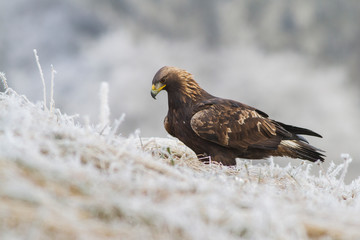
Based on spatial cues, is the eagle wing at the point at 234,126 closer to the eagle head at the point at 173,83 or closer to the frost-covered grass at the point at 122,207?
the eagle head at the point at 173,83

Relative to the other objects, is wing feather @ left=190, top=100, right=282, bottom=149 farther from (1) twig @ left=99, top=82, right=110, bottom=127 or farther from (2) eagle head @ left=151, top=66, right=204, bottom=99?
(1) twig @ left=99, top=82, right=110, bottom=127

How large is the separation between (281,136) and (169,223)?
346 centimetres

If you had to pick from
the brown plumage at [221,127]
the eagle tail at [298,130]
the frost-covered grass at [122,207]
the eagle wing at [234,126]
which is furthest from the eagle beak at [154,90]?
the frost-covered grass at [122,207]

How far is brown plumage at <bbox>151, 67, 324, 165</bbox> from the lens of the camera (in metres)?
4.21

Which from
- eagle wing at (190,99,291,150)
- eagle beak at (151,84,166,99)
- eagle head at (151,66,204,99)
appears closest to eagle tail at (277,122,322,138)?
eagle wing at (190,99,291,150)

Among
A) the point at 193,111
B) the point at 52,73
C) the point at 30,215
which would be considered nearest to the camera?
the point at 30,215

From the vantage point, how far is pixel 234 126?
428 cm

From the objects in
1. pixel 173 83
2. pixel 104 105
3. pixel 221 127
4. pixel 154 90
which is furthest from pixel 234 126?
pixel 104 105

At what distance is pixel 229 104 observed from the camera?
175 inches

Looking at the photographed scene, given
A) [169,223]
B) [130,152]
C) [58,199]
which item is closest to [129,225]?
[169,223]

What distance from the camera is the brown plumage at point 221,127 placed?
166 inches

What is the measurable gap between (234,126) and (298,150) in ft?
3.18

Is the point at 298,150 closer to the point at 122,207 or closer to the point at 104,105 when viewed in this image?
the point at 104,105

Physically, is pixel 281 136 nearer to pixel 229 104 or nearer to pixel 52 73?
pixel 229 104
